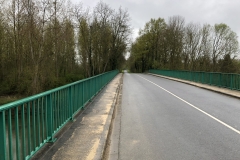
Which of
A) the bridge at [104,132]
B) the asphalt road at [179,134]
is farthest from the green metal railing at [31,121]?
the asphalt road at [179,134]

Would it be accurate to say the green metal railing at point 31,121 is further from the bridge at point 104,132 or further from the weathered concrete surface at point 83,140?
the weathered concrete surface at point 83,140

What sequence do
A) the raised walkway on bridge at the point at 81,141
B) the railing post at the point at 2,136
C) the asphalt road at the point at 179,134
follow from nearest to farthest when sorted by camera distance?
the railing post at the point at 2,136 < the raised walkway on bridge at the point at 81,141 < the asphalt road at the point at 179,134

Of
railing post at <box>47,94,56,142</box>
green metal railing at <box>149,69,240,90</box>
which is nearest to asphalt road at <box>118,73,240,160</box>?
railing post at <box>47,94,56,142</box>

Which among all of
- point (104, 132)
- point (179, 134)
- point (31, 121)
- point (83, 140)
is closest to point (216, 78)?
point (179, 134)

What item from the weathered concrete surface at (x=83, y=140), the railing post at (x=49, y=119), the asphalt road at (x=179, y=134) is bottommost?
the asphalt road at (x=179, y=134)

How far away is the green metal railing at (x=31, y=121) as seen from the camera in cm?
312

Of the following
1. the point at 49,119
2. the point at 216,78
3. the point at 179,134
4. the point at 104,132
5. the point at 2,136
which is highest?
the point at 216,78

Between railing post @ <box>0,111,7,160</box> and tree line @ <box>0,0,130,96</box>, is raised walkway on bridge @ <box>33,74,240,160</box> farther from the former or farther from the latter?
tree line @ <box>0,0,130,96</box>

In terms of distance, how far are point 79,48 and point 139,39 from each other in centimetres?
3185

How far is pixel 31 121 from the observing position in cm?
428

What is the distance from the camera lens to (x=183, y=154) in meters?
4.63

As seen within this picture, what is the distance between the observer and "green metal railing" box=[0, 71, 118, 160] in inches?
123

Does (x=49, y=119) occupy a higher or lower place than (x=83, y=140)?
higher

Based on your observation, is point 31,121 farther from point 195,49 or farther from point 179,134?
point 195,49
